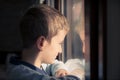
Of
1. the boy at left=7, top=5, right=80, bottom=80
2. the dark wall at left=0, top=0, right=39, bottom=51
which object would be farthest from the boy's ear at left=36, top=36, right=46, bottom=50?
the dark wall at left=0, top=0, right=39, bottom=51

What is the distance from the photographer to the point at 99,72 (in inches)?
18.1

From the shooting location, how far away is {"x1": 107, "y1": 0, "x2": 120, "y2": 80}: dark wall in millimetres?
425

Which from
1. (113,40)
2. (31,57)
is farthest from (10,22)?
(113,40)

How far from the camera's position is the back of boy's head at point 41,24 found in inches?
29.5

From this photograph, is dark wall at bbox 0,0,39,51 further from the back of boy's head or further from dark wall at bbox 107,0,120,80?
dark wall at bbox 107,0,120,80

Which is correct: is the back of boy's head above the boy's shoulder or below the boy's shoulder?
above

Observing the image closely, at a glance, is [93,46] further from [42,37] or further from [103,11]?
[42,37]

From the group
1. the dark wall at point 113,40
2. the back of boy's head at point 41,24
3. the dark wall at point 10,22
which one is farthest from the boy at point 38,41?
the dark wall at point 10,22

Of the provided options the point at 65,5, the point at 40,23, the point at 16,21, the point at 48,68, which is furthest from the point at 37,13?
the point at 16,21

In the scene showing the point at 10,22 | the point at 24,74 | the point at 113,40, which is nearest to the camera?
the point at 113,40

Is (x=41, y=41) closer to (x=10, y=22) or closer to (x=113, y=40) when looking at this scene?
(x=113, y=40)

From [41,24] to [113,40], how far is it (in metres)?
0.33

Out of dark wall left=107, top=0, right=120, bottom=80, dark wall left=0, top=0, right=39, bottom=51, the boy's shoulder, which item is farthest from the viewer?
dark wall left=0, top=0, right=39, bottom=51

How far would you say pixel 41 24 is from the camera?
747 mm
